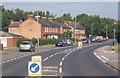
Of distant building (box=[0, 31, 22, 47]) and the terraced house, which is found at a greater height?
the terraced house

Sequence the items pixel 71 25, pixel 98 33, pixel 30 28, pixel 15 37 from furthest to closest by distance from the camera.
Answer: pixel 98 33 < pixel 71 25 < pixel 30 28 < pixel 15 37

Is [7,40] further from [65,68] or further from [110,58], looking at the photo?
[65,68]

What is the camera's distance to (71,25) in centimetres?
12425

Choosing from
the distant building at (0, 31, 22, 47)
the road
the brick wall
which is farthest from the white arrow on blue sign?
the brick wall

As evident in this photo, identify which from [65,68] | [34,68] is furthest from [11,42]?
[34,68]

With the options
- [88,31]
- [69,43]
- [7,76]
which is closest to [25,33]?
[69,43]

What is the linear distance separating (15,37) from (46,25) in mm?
27514

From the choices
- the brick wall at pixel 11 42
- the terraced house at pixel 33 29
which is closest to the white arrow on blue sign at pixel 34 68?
the brick wall at pixel 11 42

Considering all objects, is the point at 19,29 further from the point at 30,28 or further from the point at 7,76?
the point at 7,76

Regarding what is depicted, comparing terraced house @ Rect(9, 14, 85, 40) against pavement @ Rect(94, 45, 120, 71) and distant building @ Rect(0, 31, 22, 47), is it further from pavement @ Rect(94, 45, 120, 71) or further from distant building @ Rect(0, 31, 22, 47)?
pavement @ Rect(94, 45, 120, 71)

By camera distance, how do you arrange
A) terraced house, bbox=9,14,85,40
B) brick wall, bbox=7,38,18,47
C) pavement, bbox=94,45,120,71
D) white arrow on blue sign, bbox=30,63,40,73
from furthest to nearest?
1. terraced house, bbox=9,14,85,40
2. brick wall, bbox=7,38,18,47
3. pavement, bbox=94,45,120,71
4. white arrow on blue sign, bbox=30,63,40,73

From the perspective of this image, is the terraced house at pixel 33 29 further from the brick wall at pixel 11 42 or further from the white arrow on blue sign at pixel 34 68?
the white arrow on blue sign at pixel 34 68

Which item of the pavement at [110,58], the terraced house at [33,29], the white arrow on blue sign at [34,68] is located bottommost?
the pavement at [110,58]

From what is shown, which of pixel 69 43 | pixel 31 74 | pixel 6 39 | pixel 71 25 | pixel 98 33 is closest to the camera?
pixel 31 74
